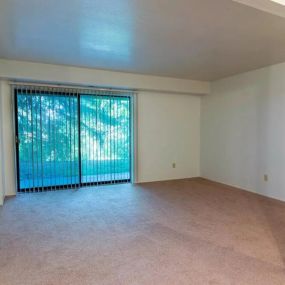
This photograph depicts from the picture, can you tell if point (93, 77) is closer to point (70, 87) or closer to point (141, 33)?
point (70, 87)

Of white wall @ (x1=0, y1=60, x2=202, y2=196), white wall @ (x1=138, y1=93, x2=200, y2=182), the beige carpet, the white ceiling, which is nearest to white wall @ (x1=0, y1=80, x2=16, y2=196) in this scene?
white wall @ (x1=0, y1=60, x2=202, y2=196)

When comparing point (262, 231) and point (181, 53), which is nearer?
point (262, 231)

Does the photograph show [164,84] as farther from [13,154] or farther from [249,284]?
[249,284]

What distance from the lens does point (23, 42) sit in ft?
10.1

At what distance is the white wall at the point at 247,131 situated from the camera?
420cm

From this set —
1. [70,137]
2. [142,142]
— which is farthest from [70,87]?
[142,142]

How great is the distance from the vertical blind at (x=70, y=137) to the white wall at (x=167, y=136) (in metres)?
0.35

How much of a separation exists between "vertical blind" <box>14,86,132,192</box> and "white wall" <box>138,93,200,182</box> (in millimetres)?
346

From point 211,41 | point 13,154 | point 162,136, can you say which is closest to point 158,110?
point 162,136

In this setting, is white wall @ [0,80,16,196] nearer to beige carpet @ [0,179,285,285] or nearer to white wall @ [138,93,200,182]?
beige carpet @ [0,179,285,285]

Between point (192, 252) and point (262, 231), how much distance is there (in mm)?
1019

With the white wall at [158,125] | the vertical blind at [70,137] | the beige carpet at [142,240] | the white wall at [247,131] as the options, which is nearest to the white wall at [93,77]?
the white wall at [158,125]

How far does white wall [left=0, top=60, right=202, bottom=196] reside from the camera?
440cm

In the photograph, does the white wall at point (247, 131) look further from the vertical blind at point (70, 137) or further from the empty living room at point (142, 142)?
the vertical blind at point (70, 137)
